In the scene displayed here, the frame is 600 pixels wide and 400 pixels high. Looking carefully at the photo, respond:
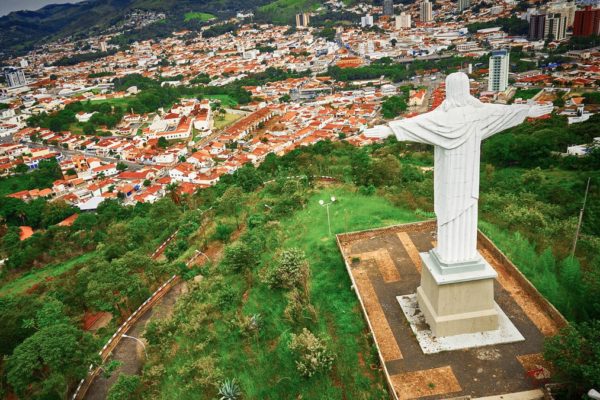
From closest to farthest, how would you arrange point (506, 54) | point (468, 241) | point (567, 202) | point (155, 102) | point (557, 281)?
point (468, 241) → point (557, 281) → point (567, 202) → point (506, 54) → point (155, 102)

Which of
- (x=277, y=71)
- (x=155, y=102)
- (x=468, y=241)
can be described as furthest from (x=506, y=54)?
(x=468, y=241)

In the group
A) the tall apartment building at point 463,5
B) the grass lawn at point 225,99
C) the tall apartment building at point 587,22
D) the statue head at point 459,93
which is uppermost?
the tall apartment building at point 463,5

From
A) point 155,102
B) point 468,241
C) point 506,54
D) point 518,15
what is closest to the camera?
point 468,241

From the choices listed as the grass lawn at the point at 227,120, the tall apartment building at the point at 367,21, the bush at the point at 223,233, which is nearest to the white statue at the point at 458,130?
the bush at the point at 223,233

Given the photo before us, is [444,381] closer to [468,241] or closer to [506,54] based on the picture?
[468,241]

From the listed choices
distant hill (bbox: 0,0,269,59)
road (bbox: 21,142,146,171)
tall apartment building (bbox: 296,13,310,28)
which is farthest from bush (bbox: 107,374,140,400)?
distant hill (bbox: 0,0,269,59)

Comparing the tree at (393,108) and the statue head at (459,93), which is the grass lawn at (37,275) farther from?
the tree at (393,108)
